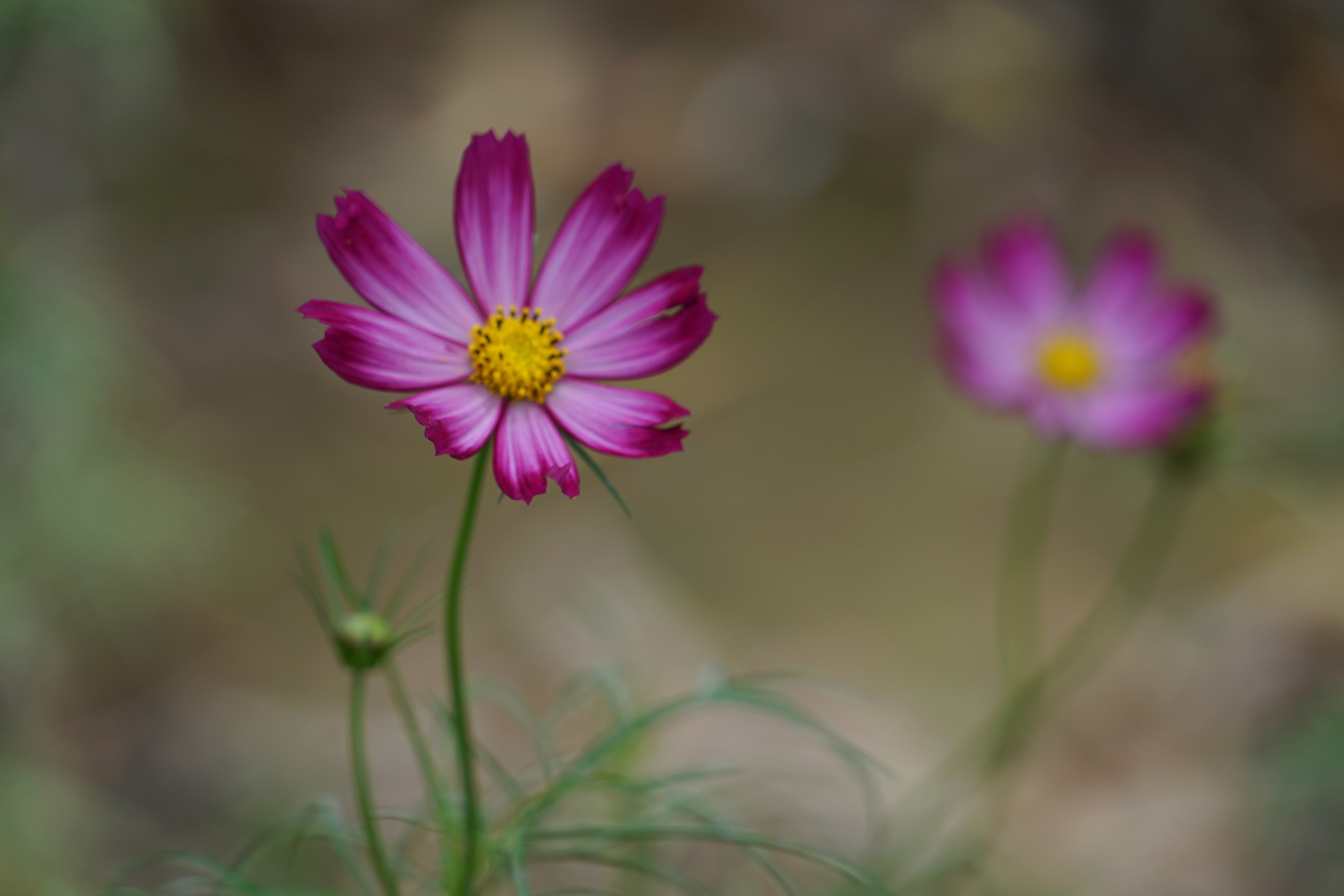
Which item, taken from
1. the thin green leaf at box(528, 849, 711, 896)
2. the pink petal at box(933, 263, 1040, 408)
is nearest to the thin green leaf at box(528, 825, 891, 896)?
the thin green leaf at box(528, 849, 711, 896)

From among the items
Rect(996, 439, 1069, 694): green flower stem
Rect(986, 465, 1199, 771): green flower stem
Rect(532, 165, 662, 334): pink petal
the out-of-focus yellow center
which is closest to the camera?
Rect(532, 165, 662, 334): pink petal

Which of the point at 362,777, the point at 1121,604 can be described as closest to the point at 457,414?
the point at 362,777

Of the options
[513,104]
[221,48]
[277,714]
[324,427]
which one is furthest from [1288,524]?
[221,48]

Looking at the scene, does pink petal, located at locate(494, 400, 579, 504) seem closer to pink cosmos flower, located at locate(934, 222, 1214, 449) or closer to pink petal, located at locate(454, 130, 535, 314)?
pink petal, located at locate(454, 130, 535, 314)

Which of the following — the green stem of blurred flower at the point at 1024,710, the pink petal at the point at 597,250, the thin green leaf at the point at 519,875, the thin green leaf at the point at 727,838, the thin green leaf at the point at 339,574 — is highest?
the green stem of blurred flower at the point at 1024,710

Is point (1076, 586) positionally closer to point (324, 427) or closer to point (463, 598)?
point (463, 598)

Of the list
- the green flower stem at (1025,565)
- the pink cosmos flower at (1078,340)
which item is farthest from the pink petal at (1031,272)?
the green flower stem at (1025,565)

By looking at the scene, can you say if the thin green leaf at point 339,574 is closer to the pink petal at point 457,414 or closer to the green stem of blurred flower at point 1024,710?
the pink petal at point 457,414
